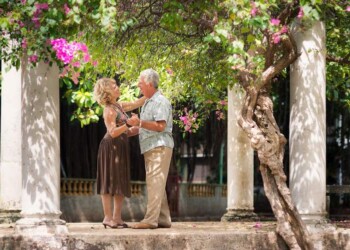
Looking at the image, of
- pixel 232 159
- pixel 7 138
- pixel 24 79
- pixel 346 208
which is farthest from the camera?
pixel 346 208

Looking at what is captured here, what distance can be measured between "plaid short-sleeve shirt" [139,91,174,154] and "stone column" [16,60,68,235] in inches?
49.7

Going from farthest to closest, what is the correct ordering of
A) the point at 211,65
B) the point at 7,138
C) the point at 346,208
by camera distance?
the point at 346,208, the point at 7,138, the point at 211,65

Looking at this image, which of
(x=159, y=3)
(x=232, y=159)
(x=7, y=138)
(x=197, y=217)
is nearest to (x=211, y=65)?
(x=159, y=3)

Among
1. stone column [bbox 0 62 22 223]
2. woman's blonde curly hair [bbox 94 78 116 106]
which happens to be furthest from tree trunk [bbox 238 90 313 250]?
stone column [bbox 0 62 22 223]

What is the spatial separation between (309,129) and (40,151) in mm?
2947

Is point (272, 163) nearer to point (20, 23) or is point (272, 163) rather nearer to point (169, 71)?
point (20, 23)

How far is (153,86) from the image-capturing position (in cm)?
1028

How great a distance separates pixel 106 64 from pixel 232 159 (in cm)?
295

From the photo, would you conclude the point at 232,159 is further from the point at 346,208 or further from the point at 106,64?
the point at 346,208

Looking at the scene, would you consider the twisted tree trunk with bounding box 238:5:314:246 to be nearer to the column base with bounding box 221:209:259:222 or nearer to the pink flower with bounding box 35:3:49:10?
the pink flower with bounding box 35:3:49:10

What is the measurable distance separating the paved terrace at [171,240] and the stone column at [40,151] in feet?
0.46

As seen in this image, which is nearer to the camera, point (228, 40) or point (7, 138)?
point (228, 40)

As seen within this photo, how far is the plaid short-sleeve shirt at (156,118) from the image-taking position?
33.4ft

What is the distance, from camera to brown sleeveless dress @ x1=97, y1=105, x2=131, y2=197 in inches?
407
